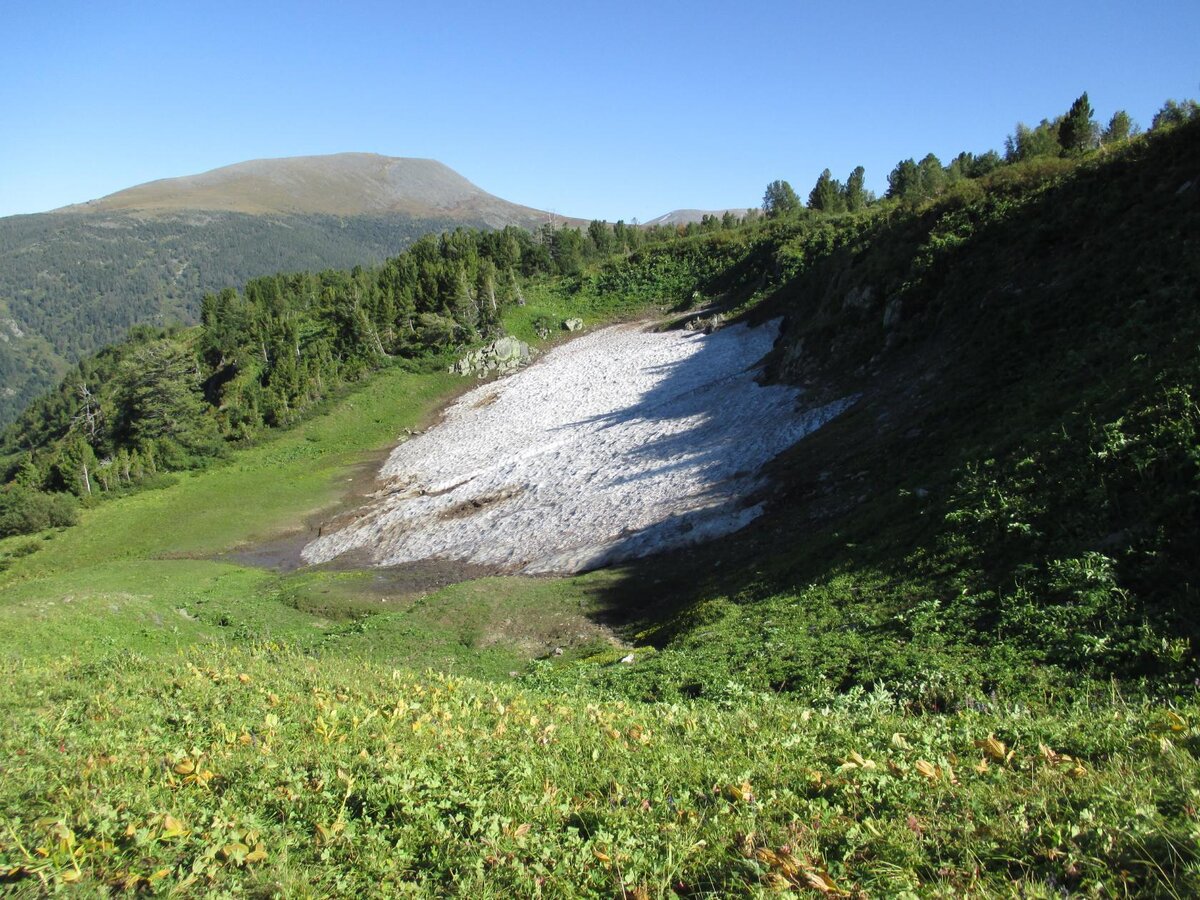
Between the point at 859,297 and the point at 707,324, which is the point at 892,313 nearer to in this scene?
the point at 859,297

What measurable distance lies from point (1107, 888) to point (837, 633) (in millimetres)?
9417

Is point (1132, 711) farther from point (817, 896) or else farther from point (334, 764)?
point (334, 764)

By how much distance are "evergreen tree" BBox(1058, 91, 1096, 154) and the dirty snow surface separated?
72.6 feet

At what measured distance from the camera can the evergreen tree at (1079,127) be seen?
41.6 metres

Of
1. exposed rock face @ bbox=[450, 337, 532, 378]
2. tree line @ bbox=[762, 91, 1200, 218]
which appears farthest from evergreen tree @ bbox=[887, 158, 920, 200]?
exposed rock face @ bbox=[450, 337, 532, 378]

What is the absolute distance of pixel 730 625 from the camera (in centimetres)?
1634

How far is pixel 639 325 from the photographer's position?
259ft

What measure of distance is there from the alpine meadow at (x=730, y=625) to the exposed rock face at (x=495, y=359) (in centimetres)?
2194

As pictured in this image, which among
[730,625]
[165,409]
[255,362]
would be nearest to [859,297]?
[730,625]

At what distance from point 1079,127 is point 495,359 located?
173ft

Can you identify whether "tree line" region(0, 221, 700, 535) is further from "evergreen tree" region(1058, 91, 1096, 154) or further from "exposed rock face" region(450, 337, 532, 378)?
"evergreen tree" region(1058, 91, 1096, 154)

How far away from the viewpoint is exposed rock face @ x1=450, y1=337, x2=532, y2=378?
73.1 m

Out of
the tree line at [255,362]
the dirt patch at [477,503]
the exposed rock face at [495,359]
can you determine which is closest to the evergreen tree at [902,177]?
the tree line at [255,362]

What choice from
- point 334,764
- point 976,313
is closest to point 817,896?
point 334,764
